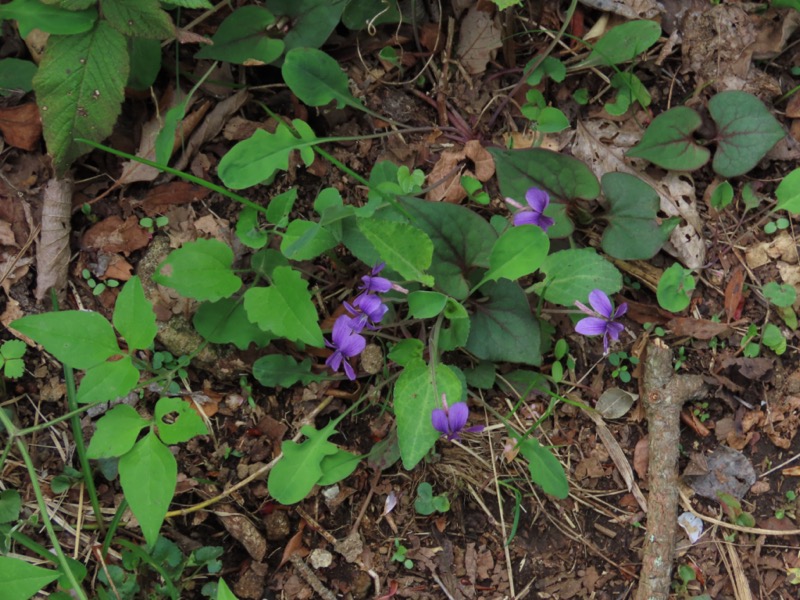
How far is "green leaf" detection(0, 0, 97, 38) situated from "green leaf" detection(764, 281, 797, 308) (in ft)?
7.85

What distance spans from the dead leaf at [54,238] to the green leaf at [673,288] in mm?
2014

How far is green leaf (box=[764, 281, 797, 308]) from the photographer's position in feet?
8.05

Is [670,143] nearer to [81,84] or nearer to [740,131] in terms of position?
[740,131]

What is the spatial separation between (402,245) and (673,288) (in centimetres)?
105

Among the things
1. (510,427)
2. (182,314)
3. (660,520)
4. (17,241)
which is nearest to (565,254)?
(510,427)

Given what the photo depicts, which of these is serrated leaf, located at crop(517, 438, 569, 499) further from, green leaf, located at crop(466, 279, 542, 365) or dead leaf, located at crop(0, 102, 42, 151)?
dead leaf, located at crop(0, 102, 42, 151)

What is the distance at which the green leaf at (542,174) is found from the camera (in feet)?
7.79

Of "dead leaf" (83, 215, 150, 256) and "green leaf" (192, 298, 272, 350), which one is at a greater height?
"dead leaf" (83, 215, 150, 256)

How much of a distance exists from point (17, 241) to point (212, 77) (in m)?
0.86

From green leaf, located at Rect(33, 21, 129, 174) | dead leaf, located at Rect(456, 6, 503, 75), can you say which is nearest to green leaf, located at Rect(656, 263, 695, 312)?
dead leaf, located at Rect(456, 6, 503, 75)

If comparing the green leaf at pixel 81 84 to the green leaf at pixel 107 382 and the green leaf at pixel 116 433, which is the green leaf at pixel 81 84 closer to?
the green leaf at pixel 107 382

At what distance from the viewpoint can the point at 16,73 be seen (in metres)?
2.34

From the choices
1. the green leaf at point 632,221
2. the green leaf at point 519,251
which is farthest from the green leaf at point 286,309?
the green leaf at point 632,221

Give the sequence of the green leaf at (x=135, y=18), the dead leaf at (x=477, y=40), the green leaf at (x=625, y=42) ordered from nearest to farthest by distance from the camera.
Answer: the green leaf at (x=135, y=18)
the green leaf at (x=625, y=42)
the dead leaf at (x=477, y=40)
